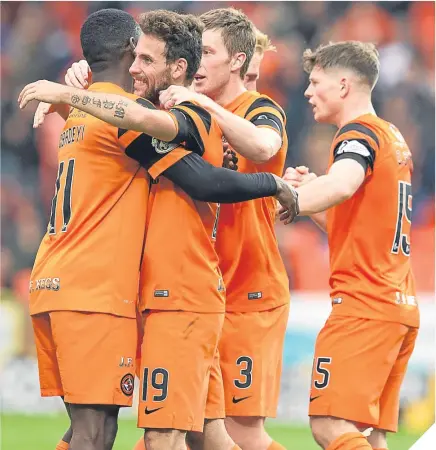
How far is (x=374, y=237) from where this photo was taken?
5.29 meters

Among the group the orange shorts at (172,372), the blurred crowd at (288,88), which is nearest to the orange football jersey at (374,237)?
the orange shorts at (172,372)

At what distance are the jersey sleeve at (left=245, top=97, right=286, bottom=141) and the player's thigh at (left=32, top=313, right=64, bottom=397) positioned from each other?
1.51 metres

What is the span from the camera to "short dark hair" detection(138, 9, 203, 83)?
4.70 meters

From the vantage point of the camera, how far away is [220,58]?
18.4 feet

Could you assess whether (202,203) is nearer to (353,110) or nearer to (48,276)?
(48,276)

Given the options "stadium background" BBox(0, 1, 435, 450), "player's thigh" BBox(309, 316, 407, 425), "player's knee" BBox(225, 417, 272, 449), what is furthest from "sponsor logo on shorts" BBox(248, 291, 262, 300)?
"stadium background" BBox(0, 1, 435, 450)

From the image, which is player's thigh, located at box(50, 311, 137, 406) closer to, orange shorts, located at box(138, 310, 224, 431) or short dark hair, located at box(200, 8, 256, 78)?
orange shorts, located at box(138, 310, 224, 431)

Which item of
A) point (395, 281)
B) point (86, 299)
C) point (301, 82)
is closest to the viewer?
point (86, 299)

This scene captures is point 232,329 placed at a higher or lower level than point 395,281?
lower

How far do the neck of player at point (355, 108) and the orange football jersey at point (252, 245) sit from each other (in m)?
0.43

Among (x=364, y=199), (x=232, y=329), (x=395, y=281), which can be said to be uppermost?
(x=364, y=199)

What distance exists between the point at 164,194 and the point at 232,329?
112cm

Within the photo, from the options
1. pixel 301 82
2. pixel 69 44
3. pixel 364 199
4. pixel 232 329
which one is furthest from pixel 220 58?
pixel 69 44

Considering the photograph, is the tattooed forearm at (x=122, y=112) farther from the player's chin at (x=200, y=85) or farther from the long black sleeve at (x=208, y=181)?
the player's chin at (x=200, y=85)
